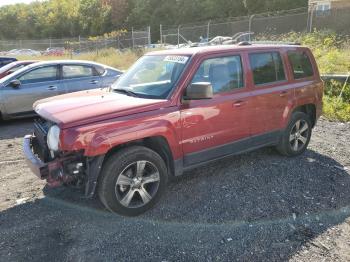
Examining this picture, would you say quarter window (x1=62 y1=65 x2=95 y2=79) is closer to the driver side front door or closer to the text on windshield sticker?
the text on windshield sticker

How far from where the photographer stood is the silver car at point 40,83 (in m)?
8.51

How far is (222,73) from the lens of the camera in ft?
15.9

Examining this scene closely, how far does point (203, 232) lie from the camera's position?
12.8ft

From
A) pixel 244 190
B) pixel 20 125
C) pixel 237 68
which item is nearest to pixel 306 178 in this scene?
pixel 244 190

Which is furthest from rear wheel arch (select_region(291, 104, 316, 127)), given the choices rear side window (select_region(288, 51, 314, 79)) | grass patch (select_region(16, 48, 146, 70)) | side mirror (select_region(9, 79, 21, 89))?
grass patch (select_region(16, 48, 146, 70))

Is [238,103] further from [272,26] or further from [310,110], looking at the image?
[272,26]

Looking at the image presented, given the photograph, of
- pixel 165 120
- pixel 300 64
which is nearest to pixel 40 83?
pixel 165 120

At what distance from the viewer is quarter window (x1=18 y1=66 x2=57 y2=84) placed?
870cm

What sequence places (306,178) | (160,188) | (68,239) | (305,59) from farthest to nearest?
(305,59), (306,178), (160,188), (68,239)

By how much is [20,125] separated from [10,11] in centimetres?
9191

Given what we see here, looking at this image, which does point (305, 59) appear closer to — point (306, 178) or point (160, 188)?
point (306, 178)

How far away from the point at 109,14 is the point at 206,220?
7258cm

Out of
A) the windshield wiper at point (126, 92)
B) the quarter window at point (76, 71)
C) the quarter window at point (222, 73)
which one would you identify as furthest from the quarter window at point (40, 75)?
the quarter window at point (222, 73)

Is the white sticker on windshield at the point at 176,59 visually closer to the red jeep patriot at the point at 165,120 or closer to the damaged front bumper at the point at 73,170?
the red jeep patriot at the point at 165,120
